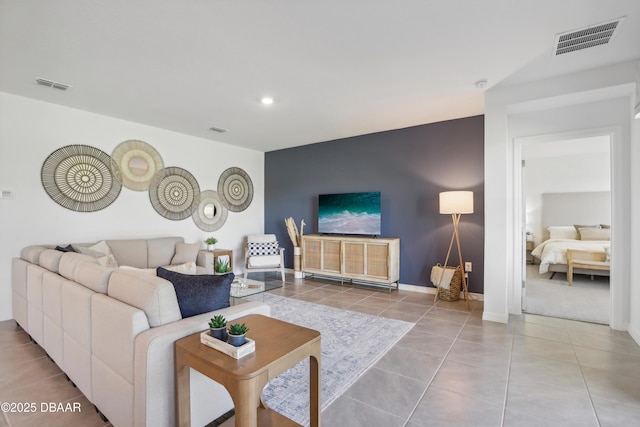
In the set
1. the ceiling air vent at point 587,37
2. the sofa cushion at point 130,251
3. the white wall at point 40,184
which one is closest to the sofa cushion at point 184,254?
the sofa cushion at point 130,251

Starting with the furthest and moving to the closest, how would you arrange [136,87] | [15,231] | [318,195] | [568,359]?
[318,195] → [15,231] → [136,87] → [568,359]

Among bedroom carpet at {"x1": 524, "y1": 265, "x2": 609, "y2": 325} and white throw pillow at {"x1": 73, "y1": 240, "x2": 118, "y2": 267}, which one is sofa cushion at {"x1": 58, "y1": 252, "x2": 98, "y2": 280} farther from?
bedroom carpet at {"x1": 524, "y1": 265, "x2": 609, "y2": 325}

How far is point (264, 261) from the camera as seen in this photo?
5285mm

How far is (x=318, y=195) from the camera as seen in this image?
19.1 feet

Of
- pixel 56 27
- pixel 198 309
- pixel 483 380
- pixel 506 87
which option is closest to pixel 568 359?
pixel 483 380

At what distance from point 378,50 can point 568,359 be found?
3.04 meters

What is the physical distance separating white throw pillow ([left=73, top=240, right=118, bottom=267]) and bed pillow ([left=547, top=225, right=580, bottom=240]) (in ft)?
27.7

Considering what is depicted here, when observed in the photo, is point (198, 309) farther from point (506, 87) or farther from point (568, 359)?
point (506, 87)

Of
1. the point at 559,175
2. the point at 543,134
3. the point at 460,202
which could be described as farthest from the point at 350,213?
the point at 559,175

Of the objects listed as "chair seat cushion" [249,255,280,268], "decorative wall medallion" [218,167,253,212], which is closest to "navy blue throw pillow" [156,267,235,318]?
"chair seat cushion" [249,255,280,268]

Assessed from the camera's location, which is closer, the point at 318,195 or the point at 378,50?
the point at 378,50

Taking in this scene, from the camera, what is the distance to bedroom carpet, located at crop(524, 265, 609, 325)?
355cm

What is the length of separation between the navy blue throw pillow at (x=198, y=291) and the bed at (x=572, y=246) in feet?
17.8

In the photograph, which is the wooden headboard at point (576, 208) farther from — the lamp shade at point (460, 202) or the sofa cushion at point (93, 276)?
the sofa cushion at point (93, 276)
